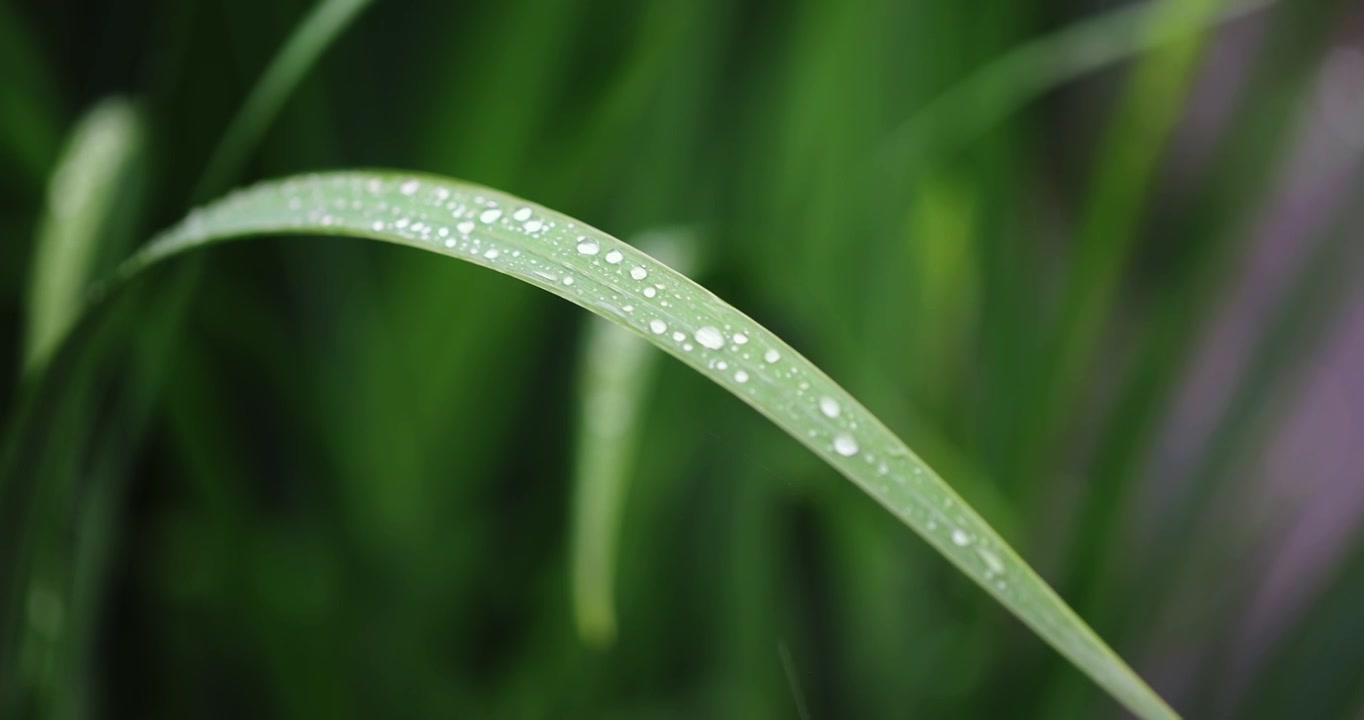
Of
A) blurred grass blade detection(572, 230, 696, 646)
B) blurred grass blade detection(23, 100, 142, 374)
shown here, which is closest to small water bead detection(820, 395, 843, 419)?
blurred grass blade detection(572, 230, 696, 646)

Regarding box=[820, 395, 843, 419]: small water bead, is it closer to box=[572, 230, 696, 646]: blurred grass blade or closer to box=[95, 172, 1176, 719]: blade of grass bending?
box=[95, 172, 1176, 719]: blade of grass bending

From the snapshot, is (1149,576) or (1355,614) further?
(1149,576)

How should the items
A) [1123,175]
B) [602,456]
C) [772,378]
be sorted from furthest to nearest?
[1123,175] → [602,456] → [772,378]

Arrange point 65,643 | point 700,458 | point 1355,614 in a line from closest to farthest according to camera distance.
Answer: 1. point 65,643
2. point 1355,614
3. point 700,458

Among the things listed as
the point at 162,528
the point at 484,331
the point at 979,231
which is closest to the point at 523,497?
the point at 484,331

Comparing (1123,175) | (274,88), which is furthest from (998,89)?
(274,88)

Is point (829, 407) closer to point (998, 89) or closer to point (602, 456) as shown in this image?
point (602, 456)

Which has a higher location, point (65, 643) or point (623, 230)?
point (623, 230)

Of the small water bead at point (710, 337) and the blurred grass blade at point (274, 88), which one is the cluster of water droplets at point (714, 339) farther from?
the blurred grass blade at point (274, 88)

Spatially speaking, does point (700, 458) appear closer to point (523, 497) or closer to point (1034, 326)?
point (523, 497)
